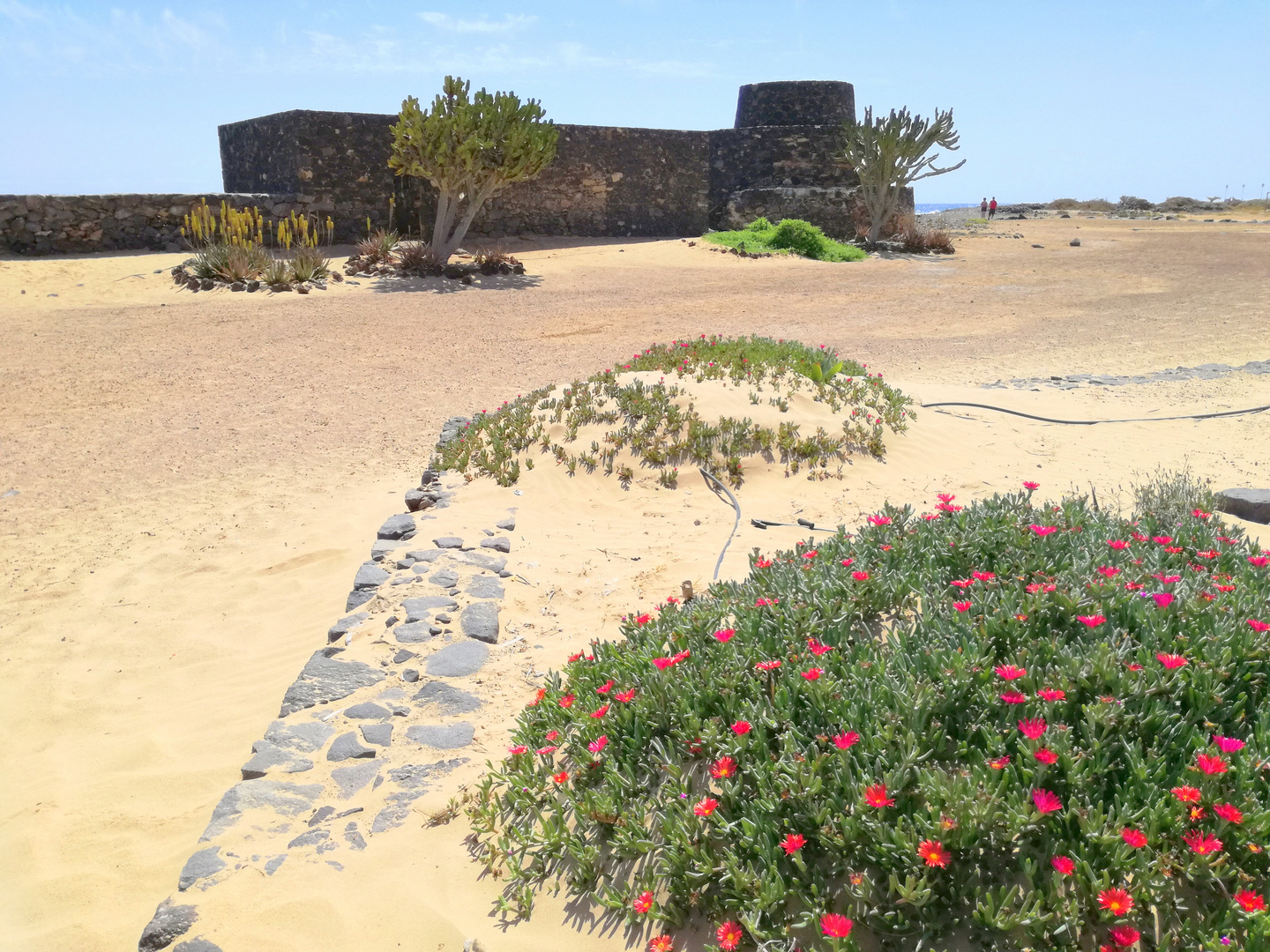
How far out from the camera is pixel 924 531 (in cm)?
346

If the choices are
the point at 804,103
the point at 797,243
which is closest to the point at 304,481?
the point at 797,243

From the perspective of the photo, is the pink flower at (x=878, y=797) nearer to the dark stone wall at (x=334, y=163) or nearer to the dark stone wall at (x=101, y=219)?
the dark stone wall at (x=101, y=219)

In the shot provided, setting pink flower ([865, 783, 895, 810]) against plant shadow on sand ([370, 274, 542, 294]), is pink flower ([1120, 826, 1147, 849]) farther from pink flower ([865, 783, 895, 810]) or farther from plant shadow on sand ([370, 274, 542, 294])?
plant shadow on sand ([370, 274, 542, 294])

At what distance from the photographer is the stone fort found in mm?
16125

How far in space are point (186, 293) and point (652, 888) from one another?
13.9m

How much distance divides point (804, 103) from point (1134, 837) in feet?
76.4

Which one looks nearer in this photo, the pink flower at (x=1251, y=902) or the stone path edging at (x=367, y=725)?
the pink flower at (x=1251, y=902)

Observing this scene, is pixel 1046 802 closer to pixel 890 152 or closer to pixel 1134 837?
pixel 1134 837

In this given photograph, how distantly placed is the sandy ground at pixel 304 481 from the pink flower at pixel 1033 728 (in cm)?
118

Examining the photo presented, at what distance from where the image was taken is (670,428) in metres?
6.37

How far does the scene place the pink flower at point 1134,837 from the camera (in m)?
1.85

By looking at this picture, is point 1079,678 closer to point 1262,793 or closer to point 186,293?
point 1262,793

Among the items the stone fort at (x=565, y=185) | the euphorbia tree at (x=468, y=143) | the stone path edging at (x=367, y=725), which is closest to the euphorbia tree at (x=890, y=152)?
the stone fort at (x=565, y=185)

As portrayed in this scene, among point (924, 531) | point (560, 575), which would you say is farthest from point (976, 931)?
point (560, 575)
